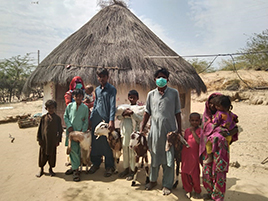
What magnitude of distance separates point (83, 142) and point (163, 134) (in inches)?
51.6

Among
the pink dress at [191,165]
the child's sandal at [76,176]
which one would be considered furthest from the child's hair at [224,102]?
the child's sandal at [76,176]

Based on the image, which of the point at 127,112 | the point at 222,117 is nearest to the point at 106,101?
the point at 127,112

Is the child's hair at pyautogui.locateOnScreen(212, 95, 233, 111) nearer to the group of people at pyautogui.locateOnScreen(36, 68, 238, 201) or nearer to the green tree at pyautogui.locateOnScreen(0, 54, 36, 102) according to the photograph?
the group of people at pyautogui.locateOnScreen(36, 68, 238, 201)

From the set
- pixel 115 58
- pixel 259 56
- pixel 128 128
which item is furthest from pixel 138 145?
pixel 259 56

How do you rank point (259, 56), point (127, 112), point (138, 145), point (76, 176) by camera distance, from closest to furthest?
1. point (138, 145)
2. point (127, 112)
3. point (76, 176)
4. point (259, 56)

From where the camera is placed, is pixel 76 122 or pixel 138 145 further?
pixel 76 122

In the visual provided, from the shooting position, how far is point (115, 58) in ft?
19.5

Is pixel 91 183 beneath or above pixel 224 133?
beneath

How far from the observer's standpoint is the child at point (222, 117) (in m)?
2.29

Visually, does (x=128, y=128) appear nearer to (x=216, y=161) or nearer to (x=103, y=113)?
(x=103, y=113)

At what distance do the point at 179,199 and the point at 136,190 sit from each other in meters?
0.60

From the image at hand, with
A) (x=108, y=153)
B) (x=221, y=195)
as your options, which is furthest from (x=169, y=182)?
(x=108, y=153)

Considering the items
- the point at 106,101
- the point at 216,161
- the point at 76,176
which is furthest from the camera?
the point at 106,101

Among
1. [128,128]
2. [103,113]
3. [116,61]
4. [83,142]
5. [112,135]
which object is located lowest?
[83,142]
